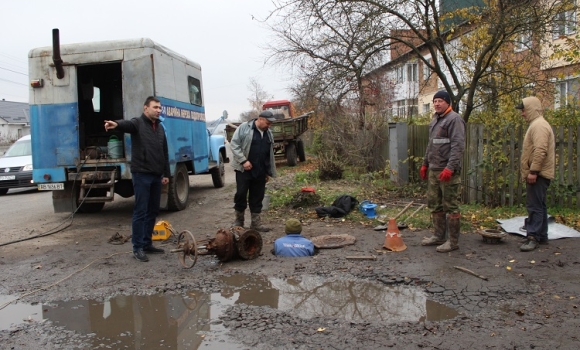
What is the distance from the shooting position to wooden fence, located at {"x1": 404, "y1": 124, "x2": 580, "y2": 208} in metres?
7.36

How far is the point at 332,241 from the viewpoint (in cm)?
636

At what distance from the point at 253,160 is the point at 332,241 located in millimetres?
1676

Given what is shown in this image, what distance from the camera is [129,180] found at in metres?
8.34

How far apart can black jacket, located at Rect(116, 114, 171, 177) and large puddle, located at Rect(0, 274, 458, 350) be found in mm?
1862

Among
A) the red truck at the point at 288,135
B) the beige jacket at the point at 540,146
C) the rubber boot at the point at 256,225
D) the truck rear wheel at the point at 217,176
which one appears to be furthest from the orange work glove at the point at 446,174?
the red truck at the point at 288,135

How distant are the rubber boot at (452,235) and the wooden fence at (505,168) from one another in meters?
2.40

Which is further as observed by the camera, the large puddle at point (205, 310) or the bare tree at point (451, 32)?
the bare tree at point (451, 32)

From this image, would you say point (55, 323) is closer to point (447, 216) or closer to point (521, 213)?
point (447, 216)

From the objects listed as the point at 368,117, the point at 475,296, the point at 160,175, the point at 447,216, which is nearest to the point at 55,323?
the point at 160,175

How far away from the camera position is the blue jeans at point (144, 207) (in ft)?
19.2

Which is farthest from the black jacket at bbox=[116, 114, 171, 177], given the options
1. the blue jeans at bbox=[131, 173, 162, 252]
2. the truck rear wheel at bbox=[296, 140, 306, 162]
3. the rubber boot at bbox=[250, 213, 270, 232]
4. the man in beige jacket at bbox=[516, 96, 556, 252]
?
the truck rear wheel at bbox=[296, 140, 306, 162]

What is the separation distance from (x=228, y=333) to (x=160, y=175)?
9.87 feet

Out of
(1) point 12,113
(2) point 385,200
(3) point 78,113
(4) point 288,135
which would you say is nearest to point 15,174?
(3) point 78,113

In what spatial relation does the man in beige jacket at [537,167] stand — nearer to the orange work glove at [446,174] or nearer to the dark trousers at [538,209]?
the dark trousers at [538,209]
